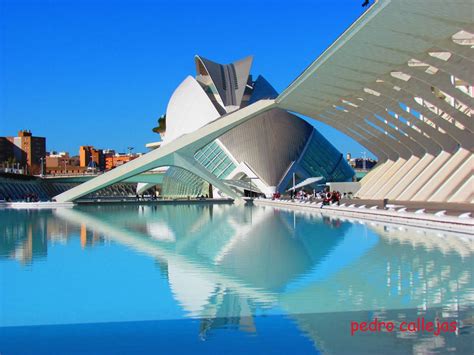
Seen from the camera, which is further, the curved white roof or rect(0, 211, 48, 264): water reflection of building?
the curved white roof

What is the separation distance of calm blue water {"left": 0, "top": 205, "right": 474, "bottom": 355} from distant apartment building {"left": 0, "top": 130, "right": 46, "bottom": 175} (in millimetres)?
115458

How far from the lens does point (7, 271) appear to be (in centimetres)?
924

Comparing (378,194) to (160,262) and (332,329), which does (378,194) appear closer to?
(160,262)

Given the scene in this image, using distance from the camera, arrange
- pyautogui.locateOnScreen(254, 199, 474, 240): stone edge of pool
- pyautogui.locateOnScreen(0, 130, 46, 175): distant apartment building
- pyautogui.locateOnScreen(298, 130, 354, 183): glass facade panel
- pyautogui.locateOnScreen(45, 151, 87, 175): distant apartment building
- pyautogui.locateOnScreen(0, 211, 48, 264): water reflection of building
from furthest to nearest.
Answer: pyautogui.locateOnScreen(0, 130, 46, 175): distant apartment building
pyautogui.locateOnScreen(45, 151, 87, 175): distant apartment building
pyautogui.locateOnScreen(298, 130, 354, 183): glass facade panel
pyautogui.locateOnScreen(254, 199, 474, 240): stone edge of pool
pyautogui.locateOnScreen(0, 211, 48, 264): water reflection of building

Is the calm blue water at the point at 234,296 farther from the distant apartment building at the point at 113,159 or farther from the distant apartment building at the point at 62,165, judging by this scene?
the distant apartment building at the point at 113,159

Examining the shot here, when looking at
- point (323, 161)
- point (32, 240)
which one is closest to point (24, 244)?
point (32, 240)

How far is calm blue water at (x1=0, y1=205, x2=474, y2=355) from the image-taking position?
506cm

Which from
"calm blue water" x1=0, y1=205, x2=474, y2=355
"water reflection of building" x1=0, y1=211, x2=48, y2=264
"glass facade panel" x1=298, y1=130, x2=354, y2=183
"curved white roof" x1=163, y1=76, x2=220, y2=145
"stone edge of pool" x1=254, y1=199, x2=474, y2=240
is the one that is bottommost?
"calm blue water" x1=0, y1=205, x2=474, y2=355

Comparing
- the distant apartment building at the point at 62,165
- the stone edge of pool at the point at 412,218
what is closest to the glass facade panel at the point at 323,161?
the stone edge of pool at the point at 412,218

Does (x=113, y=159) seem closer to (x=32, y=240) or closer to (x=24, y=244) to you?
(x=32, y=240)

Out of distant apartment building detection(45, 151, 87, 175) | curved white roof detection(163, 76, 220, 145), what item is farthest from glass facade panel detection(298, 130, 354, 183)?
distant apartment building detection(45, 151, 87, 175)

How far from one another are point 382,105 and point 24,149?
107408 mm

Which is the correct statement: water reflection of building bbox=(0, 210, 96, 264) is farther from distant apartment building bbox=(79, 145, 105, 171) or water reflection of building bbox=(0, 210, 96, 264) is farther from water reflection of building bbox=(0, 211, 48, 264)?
distant apartment building bbox=(79, 145, 105, 171)

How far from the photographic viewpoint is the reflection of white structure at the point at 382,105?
18.1m
